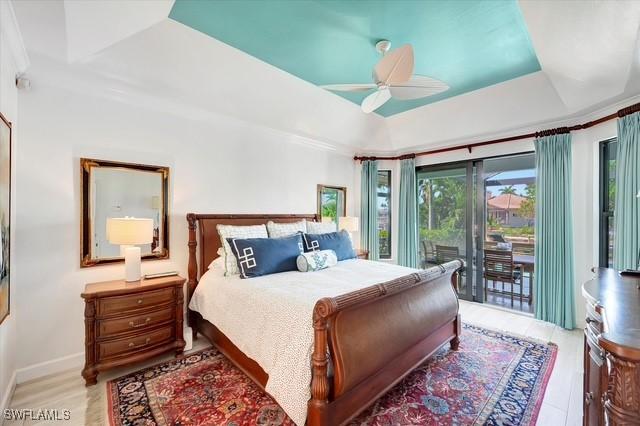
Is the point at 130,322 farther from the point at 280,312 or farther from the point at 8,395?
the point at 280,312

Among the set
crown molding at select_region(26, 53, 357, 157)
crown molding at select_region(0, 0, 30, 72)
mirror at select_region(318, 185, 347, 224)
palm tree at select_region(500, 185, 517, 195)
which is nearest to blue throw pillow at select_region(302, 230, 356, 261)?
mirror at select_region(318, 185, 347, 224)

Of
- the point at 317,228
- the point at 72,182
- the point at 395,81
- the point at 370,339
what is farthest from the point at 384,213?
the point at 72,182

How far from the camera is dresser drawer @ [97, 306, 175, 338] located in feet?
7.35

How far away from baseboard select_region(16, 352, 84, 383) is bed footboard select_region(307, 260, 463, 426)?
2.28 metres

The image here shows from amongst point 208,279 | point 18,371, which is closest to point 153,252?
point 208,279

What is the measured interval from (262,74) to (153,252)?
87.7 inches

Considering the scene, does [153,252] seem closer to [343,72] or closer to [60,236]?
[60,236]

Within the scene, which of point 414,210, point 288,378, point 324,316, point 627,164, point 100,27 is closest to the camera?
point 324,316

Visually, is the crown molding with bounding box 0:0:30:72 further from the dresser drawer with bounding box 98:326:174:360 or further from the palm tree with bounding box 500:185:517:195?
the palm tree with bounding box 500:185:517:195

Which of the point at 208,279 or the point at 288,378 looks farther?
the point at 208,279

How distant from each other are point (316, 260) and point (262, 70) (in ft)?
7.02

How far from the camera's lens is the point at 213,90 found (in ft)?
9.85

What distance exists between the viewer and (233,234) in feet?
10.2

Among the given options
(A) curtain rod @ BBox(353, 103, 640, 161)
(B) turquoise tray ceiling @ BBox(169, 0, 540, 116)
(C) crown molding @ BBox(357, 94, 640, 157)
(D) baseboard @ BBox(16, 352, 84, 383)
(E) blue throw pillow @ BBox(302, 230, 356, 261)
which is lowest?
(D) baseboard @ BBox(16, 352, 84, 383)
